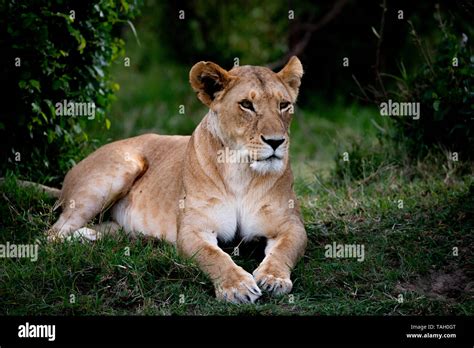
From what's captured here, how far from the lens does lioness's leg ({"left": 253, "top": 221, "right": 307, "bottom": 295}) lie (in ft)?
15.7

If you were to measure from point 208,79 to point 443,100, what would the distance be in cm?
233

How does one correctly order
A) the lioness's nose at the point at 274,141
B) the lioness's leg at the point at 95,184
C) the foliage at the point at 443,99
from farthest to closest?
1. the foliage at the point at 443,99
2. the lioness's leg at the point at 95,184
3. the lioness's nose at the point at 274,141

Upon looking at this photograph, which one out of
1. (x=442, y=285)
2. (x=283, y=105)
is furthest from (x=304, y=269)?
(x=283, y=105)

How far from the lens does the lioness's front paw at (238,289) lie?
4625 millimetres

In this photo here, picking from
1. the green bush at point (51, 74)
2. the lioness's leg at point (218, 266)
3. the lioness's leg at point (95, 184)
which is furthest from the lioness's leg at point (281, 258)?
the green bush at point (51, 74)

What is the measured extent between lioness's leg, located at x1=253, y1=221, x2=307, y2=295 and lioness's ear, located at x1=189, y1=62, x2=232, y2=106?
895mm

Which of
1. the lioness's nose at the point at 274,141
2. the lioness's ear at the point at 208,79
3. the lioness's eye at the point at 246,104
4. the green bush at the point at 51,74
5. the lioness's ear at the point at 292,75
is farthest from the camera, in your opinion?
the green bush at the point at 51,74

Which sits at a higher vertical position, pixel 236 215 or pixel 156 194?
pixel 156 194

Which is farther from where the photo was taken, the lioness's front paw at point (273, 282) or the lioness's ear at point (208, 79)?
the lioness's ear at point (208, 79)

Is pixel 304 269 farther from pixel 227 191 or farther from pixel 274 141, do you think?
pixel 274 141

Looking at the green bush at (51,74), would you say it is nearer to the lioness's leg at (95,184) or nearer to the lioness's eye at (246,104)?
the lioness's leg at (95,184)

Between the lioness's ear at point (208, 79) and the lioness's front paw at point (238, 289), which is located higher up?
the lioness's ear at point (208, 79)

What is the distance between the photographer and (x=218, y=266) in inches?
191

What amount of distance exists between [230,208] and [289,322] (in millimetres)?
1042
